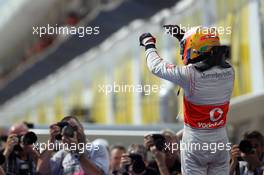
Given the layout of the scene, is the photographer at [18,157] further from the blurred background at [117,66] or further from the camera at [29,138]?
the blurred background at [117,66]

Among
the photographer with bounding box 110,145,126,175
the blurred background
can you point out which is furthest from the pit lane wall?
the photographer with bounding box 110,145,126,175

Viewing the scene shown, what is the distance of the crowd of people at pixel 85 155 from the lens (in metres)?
7.44

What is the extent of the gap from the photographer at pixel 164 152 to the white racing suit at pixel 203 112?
587 mm

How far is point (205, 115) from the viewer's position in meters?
6.59

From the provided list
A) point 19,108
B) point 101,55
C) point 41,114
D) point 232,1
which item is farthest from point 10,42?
point 232,1

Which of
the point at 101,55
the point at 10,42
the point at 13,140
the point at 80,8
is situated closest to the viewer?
the point at 13,140

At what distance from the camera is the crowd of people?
24.4 feet

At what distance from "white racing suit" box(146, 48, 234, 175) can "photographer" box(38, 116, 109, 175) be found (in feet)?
3.60

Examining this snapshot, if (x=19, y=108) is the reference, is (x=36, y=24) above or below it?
above

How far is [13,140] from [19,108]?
22.0 metres

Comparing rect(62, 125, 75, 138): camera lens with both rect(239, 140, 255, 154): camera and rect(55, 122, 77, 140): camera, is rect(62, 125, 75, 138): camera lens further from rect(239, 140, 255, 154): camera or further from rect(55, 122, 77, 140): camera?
rect(239, 140, 255, 154): camera

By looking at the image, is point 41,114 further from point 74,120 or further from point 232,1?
point 74,120

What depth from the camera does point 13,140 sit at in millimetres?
8047

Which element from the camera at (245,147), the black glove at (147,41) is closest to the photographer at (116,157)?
the camera at (245,147)
